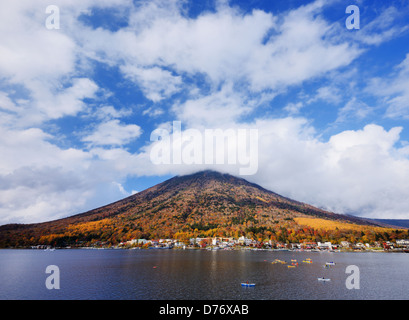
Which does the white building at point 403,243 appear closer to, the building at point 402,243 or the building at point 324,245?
the building at point 402,243

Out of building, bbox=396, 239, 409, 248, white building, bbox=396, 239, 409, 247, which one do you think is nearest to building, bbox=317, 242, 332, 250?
building, bbox=396, 239, 409, 248

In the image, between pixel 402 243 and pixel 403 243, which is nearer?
pixel 403 243

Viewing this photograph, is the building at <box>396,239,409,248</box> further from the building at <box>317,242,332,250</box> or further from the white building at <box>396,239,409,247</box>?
the building at <box>317,242,332,250</box>

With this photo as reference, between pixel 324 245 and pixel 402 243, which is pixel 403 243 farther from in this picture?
pixel 324 245

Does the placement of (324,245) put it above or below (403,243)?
below

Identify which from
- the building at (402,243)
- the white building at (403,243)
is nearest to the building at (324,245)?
the building at (402,243)

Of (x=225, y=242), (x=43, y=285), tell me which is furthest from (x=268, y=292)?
(x=225, y=242)

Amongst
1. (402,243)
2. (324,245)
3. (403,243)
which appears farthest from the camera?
(324,245)

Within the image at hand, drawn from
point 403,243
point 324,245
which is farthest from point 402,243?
point 324,245

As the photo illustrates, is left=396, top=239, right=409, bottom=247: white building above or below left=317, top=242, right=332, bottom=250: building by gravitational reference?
above

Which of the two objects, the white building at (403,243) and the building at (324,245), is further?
the building at (324,245)

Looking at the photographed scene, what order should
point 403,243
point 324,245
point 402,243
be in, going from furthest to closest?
point 324,245
point 402,243
point 403,243
